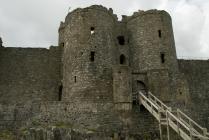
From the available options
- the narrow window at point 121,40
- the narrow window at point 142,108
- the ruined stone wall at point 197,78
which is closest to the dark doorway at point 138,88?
the narrow window at point 142,108

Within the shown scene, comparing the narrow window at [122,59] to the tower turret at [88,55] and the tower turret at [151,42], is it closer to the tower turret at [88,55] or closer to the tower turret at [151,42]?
the tower turret at [151,42]

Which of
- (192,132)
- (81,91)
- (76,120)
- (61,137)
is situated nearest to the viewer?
(192,132)

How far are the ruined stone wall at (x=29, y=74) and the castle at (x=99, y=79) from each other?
0.25 ft

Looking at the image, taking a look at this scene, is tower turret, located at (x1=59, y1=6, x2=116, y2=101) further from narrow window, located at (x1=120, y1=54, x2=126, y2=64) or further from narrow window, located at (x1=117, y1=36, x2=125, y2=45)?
narrow window, located at (x1=120, y1=54, x2=126, y2=64)

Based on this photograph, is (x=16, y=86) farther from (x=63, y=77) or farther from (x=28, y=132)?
(x=28, y=132)

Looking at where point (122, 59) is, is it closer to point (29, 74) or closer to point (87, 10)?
point (87, 10)

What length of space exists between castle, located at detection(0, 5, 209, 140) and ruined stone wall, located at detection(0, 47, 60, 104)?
76 mm

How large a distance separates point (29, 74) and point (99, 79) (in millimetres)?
7558

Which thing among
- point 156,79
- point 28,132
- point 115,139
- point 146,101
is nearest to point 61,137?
point 28,132

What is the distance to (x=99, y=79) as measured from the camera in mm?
26750

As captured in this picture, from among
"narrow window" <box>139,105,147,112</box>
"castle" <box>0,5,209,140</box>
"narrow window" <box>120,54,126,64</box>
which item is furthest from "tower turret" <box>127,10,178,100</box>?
"narrow window" <box>139,105,147,112</box>

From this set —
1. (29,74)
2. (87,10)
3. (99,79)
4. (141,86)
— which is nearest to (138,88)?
(141,86)

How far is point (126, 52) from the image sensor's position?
30906 mm

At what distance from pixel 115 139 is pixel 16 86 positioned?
11.6 m
